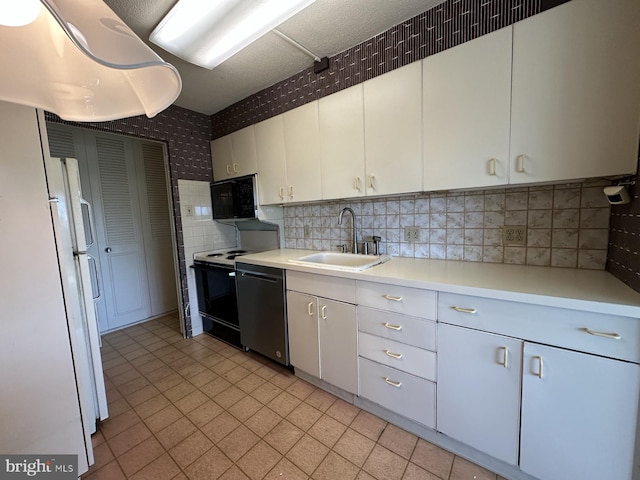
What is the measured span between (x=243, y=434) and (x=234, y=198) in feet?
6.63

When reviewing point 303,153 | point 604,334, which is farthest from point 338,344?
point 303,153

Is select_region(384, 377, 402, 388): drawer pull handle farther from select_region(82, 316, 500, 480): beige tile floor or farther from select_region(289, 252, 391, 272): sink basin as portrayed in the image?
select_region(289, 252, 391, 272): sink basin

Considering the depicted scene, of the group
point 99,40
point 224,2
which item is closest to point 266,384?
point 99,40

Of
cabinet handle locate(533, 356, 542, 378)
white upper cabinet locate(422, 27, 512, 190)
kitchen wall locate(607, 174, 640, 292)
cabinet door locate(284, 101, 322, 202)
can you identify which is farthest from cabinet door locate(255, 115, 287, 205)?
kitchen wall locate(607, 174, 640, 292)

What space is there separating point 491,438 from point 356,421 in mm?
735

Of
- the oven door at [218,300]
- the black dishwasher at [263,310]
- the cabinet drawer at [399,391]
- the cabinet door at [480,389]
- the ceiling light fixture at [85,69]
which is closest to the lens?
the ceiling light fixture at [85,69]

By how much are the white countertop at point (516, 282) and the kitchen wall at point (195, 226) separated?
63.5 inches

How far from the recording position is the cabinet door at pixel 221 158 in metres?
2.79

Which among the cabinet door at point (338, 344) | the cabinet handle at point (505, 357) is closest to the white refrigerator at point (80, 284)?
the cabinet door at point (338, 344)

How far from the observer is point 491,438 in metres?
1.23

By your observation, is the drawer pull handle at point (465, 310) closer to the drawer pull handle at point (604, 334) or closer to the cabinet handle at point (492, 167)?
the drawer pull handle at point (604, 334)

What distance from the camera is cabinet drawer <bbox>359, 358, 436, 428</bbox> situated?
1.40m

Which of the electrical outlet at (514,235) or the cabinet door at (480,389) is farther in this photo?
the electrical outlet at (514,235)

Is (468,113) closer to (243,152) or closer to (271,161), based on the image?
(271,161)
